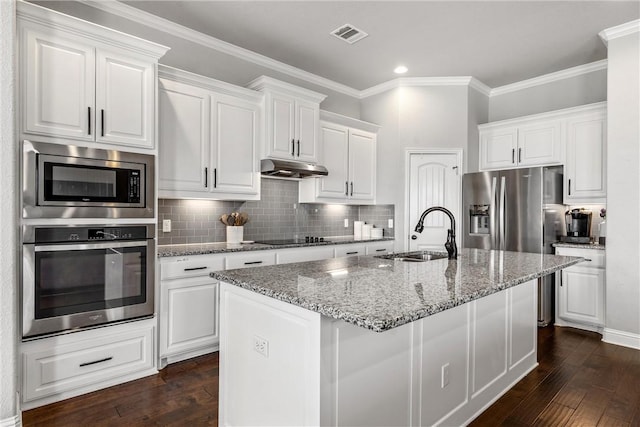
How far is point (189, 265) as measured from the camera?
2.98 m

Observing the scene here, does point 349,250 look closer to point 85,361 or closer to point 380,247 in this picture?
point 380,247

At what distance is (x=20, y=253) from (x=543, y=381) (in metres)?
3.51

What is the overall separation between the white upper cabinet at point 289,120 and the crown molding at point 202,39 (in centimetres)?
43

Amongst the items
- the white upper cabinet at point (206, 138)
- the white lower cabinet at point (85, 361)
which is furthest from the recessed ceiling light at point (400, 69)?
the white lower cabinet at point (85, 361)

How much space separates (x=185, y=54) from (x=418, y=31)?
2210 mm

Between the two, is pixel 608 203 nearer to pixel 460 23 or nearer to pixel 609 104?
pixel 609 104

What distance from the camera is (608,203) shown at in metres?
3.53

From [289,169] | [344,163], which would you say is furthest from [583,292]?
[289,169]

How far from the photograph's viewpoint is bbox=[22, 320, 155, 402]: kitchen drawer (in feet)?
7.45

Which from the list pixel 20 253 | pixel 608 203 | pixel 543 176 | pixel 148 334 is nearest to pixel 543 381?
pixel 608 203

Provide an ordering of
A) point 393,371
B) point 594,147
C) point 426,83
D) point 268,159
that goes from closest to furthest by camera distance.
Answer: point 393,371 → point 268,159 → point 594,147 → point 426,83

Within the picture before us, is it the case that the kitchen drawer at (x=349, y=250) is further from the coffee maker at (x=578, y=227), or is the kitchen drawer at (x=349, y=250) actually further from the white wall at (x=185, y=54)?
the coffee maker at (x=578, y=227)

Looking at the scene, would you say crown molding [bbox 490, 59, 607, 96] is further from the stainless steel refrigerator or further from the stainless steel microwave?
the stainless steel microwave

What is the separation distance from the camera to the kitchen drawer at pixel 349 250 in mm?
4153
